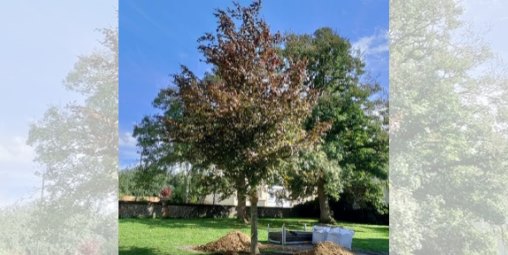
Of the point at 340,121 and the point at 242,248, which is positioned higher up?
the point at 340,121

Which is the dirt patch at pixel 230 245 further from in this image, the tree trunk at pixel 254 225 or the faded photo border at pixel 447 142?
the faded photo border at pixel 447 142

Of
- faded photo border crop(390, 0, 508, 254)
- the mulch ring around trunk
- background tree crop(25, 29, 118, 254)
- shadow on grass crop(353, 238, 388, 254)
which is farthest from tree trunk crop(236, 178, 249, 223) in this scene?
faded photo border crop(390, 0, 508, 254)

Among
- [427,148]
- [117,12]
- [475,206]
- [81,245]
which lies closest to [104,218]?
[81,245]

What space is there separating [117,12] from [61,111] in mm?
912

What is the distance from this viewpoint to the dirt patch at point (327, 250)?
4.46m

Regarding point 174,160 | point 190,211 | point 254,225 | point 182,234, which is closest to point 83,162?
point 174,160

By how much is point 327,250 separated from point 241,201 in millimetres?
889

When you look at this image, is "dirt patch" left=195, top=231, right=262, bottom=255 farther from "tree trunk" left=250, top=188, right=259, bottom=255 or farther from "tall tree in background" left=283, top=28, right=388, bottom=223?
"tall tree in background" left=283, top=28, right=388, bottom=223

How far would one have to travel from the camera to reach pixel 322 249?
4496 mm

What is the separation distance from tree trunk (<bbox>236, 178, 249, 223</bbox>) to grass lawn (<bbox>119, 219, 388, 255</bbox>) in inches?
3.0

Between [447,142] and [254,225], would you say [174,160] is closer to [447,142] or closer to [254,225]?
[254,225]

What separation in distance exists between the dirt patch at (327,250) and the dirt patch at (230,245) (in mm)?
526

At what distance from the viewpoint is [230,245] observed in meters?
4.54

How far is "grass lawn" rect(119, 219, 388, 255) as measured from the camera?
14.0 ft
